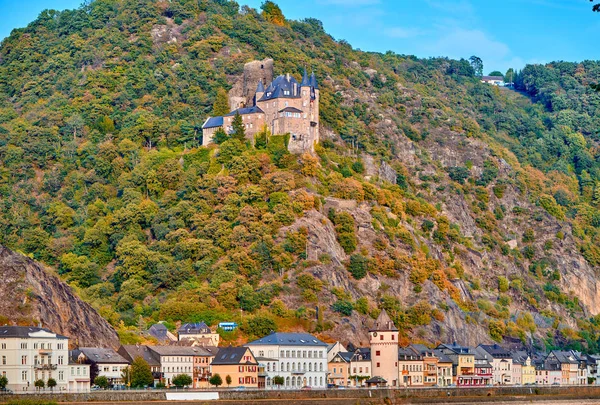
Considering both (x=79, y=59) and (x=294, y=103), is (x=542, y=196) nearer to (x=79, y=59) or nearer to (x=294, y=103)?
(x=294, y=103)

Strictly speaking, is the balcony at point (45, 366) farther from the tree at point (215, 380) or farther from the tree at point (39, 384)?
the tree at point (215, 380)

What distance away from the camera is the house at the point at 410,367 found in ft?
379

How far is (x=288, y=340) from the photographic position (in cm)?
11188

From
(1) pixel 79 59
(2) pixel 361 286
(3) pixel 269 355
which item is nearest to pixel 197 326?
(3) pixel 269 355

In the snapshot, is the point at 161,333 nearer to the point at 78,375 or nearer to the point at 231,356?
the point at 231,356

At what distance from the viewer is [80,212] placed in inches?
6009

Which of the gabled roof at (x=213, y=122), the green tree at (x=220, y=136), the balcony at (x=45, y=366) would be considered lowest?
the balcony at (x=45, y=366)

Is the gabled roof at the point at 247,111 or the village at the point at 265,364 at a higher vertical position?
the gabled roof at the point at 247,111

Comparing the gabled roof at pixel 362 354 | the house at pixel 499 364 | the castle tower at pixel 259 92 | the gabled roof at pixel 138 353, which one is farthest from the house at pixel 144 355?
the castle tower at pixel 259 92

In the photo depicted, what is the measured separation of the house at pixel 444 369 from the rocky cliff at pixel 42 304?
97.6ft

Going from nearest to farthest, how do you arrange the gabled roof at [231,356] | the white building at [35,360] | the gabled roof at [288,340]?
the white building at [35,360]
the gabled roof at [231,356]
the gabled roof at [288,340]

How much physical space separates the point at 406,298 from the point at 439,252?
1681cm

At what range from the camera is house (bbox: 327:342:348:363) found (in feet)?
384

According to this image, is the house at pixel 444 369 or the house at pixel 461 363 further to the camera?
the house at pixel 461 363
